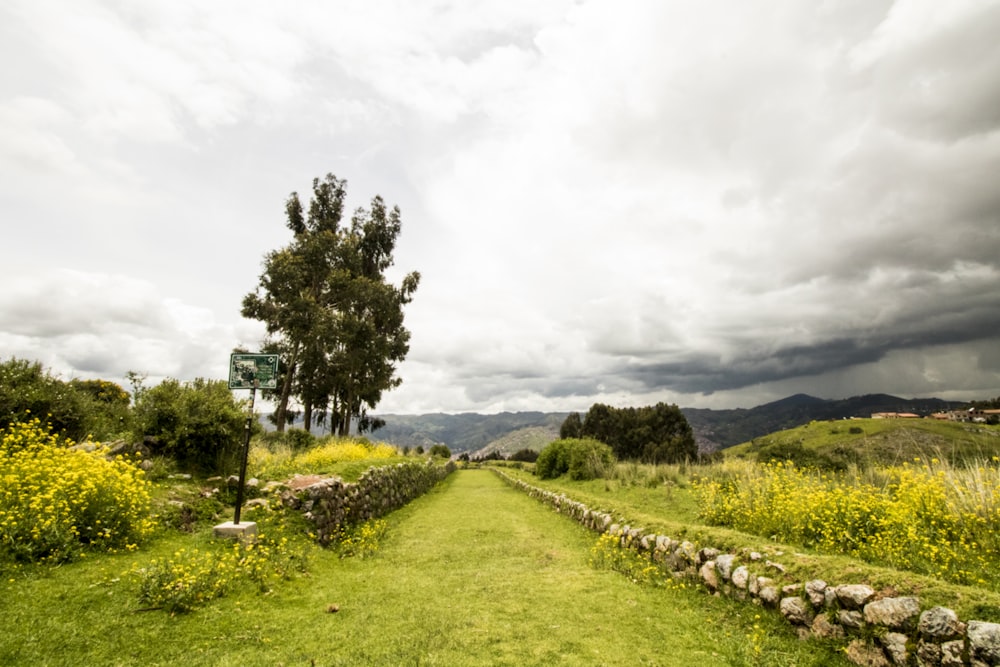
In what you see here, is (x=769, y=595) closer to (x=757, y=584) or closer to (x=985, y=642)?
(x=757, y=584)

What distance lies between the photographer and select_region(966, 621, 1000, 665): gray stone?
140 inches

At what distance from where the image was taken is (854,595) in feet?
15.0

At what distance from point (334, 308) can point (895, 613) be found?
30.4 m

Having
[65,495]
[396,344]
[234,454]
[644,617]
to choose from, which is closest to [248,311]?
[396,344]

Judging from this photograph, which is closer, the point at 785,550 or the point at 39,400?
the point at 785,550

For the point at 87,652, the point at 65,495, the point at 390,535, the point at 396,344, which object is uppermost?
the point at 396,344

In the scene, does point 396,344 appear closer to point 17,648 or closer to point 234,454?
point 234,454

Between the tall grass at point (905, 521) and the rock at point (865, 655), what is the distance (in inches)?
73.2

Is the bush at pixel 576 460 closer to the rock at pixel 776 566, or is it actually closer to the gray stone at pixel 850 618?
the rock at pixel 776 566

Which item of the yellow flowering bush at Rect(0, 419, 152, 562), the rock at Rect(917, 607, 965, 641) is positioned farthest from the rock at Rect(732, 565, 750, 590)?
the yellow flowering bush at Rect(0, 419, 152, 562)

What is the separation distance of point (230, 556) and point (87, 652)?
2.47 meters

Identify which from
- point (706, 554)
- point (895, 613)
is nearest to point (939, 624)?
point (895, 613)

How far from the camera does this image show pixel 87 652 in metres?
4.11

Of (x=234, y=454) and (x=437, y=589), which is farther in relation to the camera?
(x=234, y=454)
